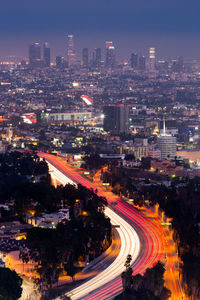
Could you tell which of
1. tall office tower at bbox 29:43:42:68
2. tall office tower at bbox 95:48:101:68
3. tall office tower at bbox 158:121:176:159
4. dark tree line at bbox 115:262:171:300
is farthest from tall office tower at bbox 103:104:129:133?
tall office tower at bbox 95:48:101:68

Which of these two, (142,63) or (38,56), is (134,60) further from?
(38,56)

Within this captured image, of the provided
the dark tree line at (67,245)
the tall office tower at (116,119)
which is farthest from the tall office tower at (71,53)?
the dark tree line at (67,245)

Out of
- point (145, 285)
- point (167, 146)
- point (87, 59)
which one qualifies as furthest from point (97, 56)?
point (145, 285)

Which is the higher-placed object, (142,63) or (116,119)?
(142,63)

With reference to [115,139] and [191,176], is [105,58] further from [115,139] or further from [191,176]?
[191,176]

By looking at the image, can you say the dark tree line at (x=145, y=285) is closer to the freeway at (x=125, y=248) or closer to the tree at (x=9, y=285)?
the freeway at (x=125, y=248)

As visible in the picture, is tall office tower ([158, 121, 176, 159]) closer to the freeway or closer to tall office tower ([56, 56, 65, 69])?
the freeway

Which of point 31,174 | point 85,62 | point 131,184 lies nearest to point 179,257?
point 131,184
